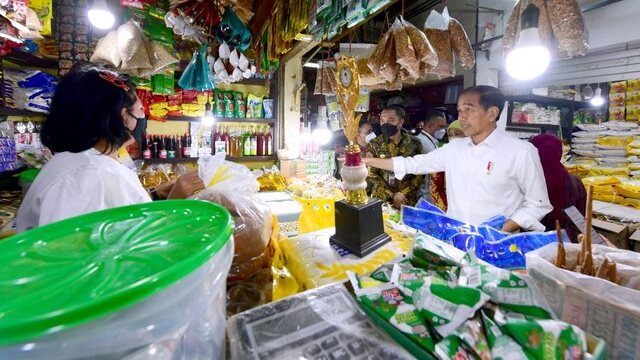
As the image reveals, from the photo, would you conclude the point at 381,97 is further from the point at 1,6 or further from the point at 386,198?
the point at 1,6

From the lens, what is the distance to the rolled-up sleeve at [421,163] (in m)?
2.44

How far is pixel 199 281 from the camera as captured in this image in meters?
0.39

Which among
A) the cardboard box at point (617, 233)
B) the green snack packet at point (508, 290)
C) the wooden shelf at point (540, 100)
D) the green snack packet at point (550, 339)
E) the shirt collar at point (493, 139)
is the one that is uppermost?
the wooden shelf at point (540, 100)

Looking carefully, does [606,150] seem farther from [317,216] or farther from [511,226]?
[317,216]

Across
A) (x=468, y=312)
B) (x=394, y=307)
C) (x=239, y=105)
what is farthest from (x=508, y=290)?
(x=239, y=105)

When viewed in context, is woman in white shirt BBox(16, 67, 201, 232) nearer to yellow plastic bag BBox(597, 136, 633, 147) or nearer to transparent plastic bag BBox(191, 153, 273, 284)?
transparent plastic bag BBox(191, 153, 273, 284)

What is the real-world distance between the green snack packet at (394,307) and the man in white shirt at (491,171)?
Result: 1463mm

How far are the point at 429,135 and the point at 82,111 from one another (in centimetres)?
399

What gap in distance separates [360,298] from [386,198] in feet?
8.97

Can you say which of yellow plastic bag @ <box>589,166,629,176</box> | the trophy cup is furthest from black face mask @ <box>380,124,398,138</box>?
yellow plastic bag @ <box>589,166,629,176</box>

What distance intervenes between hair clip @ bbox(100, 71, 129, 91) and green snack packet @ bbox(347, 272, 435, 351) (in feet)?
4.61

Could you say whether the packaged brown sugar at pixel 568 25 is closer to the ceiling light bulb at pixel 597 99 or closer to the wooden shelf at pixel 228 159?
the wooden shelf at pixel 228 159

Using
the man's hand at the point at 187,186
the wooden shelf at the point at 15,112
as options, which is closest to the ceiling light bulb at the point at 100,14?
→ the wooden shelf at the point at 15,112

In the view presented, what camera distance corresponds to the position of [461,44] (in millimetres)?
2334
